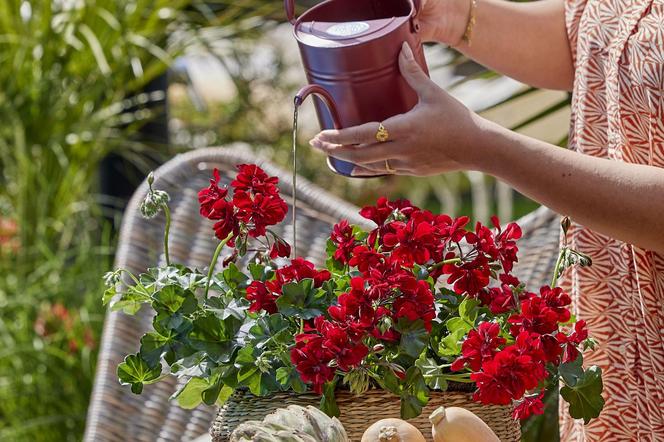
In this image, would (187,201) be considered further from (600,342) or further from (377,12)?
(600,342)

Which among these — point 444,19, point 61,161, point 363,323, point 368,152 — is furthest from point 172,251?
point 61,161

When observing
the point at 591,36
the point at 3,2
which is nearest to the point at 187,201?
the point at 591,36

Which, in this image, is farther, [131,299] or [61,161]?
[61,161]

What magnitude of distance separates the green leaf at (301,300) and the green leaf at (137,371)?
0.44ft

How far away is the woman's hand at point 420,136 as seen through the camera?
1.06m

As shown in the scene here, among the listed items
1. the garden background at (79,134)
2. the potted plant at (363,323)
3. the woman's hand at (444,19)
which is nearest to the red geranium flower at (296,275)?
the potted plant at (363,323)

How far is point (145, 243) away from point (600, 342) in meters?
0.85

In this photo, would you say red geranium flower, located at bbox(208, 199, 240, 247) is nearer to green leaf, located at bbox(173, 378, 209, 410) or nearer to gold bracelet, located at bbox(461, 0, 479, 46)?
green leaf, located at bbox(173, 378, 209, 410)

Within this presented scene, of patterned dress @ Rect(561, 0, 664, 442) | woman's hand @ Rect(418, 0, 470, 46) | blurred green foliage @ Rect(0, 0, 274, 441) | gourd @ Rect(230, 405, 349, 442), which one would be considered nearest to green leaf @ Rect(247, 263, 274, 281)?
gourd @ Rect(230, 405, 349, 442)

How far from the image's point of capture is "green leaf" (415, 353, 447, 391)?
0.88 metres

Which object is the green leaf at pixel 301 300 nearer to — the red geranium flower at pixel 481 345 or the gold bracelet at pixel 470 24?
the red geranium flower at pixel 481 345

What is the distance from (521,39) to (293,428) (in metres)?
0.89

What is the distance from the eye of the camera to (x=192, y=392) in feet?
3.05

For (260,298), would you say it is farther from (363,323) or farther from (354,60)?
(354,60)
